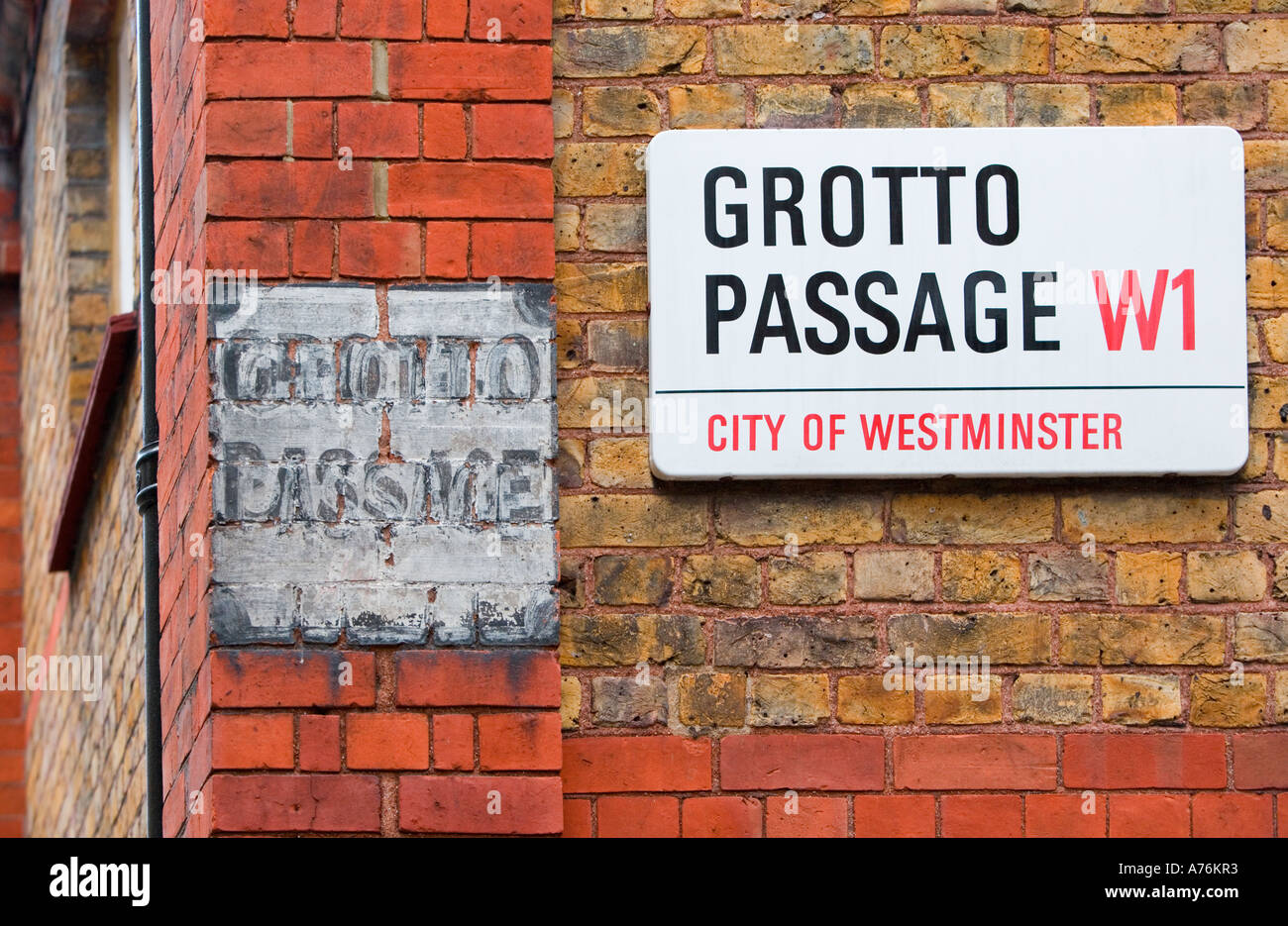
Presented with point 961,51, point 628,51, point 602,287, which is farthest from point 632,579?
point 961,51

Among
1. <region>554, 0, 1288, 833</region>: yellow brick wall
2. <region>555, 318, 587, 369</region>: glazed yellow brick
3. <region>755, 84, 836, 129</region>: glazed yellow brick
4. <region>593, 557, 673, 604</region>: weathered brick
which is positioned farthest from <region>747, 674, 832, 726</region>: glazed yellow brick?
<region>755, 84, 836, 129</region>: glazed yellow brick

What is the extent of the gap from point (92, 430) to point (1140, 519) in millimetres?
3130

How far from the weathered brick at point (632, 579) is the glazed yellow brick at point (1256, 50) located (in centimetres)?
158

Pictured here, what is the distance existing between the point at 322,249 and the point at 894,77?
123cm

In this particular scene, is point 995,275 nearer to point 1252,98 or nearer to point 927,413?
point 927,413

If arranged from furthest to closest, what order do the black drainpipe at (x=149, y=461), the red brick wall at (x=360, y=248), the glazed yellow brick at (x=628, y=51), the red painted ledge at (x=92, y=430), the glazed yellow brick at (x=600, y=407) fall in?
the red painted ledge at (x=92, y=430), the black drainpipe at (x=149, y=461), the glazed yellow brick at (x=628, y=51), the glazed yellow brick at (x=600, y=407), the red brick wall at (x=360, y=248)

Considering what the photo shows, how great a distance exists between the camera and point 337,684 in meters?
3.90

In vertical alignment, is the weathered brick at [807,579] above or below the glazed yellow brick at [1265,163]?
below

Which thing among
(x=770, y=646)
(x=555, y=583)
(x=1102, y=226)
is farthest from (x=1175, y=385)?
(x=555, y=583)

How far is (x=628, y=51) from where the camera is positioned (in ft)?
14.1

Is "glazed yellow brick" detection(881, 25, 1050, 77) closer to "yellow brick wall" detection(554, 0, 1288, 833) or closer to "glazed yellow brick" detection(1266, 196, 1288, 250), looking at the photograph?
"yellow brick wall" detection(554, 0, 1288, 833)

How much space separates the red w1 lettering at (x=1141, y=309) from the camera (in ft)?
13.7

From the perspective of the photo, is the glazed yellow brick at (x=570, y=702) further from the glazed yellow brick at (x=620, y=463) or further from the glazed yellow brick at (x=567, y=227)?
the glazed yellow brick at (x=567, y=227)

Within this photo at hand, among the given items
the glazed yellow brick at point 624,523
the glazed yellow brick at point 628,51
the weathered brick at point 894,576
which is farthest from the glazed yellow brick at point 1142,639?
the glazed yellow brick at point 628,51
